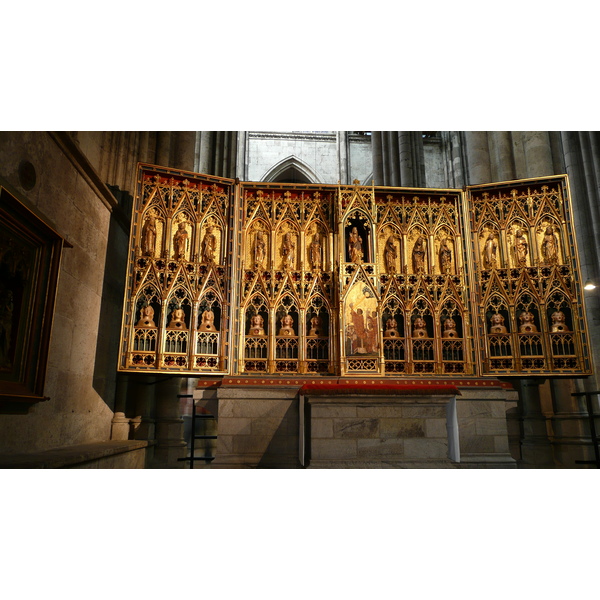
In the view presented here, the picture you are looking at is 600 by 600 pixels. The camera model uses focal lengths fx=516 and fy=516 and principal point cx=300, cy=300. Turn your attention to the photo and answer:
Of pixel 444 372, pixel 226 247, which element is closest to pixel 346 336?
pixel 444 372

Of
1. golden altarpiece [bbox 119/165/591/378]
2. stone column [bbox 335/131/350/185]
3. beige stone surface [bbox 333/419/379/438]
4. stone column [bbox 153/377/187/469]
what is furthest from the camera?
stone column [bbox 335/131/350/185]

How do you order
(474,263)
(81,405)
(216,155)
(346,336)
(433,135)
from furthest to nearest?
(433,135)
(216,155)
(474,263)
(346,336)
(81,405)

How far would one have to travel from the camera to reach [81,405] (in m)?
7.77

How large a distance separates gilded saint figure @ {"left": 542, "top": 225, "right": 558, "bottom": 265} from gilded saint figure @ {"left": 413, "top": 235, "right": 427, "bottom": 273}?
2.07 meters

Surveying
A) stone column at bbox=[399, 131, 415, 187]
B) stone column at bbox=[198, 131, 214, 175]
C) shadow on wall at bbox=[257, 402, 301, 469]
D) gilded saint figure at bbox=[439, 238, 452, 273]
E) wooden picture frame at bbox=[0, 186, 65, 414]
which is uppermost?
stone column at bbox=[198, 131, 214, 175]

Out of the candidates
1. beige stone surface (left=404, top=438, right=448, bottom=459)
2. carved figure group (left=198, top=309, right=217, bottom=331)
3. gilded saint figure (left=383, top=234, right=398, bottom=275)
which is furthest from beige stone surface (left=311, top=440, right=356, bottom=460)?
gilded saint figure (left=383, top=234, right=398, bottom=275)

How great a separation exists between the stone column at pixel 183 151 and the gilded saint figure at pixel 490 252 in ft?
22.2

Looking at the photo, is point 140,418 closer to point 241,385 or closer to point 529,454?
point 241,385

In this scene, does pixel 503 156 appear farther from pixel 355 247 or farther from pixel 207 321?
pixel 207 321

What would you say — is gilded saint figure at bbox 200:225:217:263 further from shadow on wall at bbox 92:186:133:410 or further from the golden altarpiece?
shadow on wall at bbox 92:186:133:410

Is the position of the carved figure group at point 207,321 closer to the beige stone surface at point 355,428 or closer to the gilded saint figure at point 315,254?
the gilded saint figure at point 315,254

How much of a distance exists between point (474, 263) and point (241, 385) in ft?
15.5

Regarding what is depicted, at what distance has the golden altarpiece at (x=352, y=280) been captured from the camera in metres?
8.62

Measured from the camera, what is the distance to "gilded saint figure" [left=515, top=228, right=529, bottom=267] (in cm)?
919
